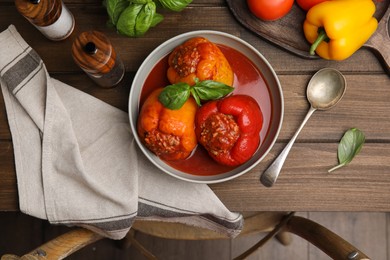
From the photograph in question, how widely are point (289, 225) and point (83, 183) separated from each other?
52cm

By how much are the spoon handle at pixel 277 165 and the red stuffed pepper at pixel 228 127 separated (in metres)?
0.09

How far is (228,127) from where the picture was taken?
0.87 metres

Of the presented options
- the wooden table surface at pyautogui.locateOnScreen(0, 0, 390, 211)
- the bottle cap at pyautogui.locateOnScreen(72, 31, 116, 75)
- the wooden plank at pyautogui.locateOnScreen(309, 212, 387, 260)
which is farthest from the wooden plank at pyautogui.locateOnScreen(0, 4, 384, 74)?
the wooden plank at pyautogui.locateOnScreen(309, 212, 387, 260)

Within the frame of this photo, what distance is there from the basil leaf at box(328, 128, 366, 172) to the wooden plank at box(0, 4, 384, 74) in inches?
5.1

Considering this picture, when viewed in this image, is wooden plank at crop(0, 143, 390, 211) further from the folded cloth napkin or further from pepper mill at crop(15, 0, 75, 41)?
pepper mill at crop(15, 0, 75, 41)

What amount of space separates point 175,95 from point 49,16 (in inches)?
11.3

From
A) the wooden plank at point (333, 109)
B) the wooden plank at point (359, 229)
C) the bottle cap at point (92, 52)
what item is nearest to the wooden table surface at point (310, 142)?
the wooden plank at point (333, 109)

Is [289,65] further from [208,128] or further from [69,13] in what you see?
[69,13]

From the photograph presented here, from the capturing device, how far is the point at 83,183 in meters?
0.97

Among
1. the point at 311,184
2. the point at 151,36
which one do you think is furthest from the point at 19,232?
the point at 311,184

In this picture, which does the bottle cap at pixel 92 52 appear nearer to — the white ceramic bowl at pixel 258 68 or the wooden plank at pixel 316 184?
the white ceramic bowl at pixel 258 68

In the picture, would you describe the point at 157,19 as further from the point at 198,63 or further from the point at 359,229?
the point at 359,229

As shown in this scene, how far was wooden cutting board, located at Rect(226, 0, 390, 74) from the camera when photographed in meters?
0.98

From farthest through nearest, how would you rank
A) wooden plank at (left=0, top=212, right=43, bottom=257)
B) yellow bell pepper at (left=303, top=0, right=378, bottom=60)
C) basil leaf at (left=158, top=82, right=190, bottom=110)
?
1. wooden plank at (left=0, top=212, right=43, bottom=257)
2. yellow bell pepper at (left=303, top=0, right=378, bottom=60)
3. basil leaf at (left=158, top=82, right=190, bottom=110)
